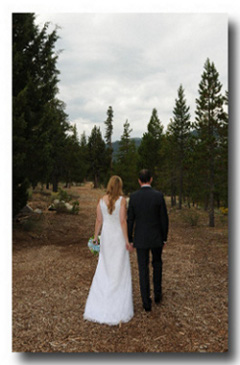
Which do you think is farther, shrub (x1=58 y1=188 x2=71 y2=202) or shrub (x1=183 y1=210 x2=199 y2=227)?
shrub (x1=183 y1=210 x2=199 y2=227)

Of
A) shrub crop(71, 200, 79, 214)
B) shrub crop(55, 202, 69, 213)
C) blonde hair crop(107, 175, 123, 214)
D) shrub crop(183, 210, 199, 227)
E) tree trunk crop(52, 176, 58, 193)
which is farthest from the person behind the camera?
shrub crop(183, 210, 199, 227)

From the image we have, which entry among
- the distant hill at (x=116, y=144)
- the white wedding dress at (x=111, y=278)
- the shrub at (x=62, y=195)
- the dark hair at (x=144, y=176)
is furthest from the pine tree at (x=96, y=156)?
the white wedding dress at (x=111, y=278)

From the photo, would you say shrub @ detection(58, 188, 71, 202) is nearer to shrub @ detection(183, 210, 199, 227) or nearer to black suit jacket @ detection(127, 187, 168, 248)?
black suit jacket @ detection(127, 187, 168, 248)

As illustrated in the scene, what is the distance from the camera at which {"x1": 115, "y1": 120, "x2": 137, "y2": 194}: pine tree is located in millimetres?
4973

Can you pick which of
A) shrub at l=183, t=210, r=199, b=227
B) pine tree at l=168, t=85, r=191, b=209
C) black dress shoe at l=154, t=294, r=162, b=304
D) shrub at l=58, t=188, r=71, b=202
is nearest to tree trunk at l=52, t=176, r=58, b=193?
shrub at l=58, t=188, r=71, b=202

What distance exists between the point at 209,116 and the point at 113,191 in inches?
154

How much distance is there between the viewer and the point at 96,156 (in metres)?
5.51

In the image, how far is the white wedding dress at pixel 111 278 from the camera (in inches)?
158

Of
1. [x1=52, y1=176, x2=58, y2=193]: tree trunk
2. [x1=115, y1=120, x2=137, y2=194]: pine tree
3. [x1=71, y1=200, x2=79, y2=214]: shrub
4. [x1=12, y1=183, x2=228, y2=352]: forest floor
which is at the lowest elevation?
[x1=12, y1=183, x2=228, y2=352]: forest floor

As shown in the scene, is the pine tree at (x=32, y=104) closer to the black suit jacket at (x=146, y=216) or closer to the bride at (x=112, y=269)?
the bride at (x=112, y=269)

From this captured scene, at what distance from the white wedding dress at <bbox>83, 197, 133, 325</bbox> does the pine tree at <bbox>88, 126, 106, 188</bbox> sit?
4.27 ft

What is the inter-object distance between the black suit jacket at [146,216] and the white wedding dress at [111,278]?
0.23 m
